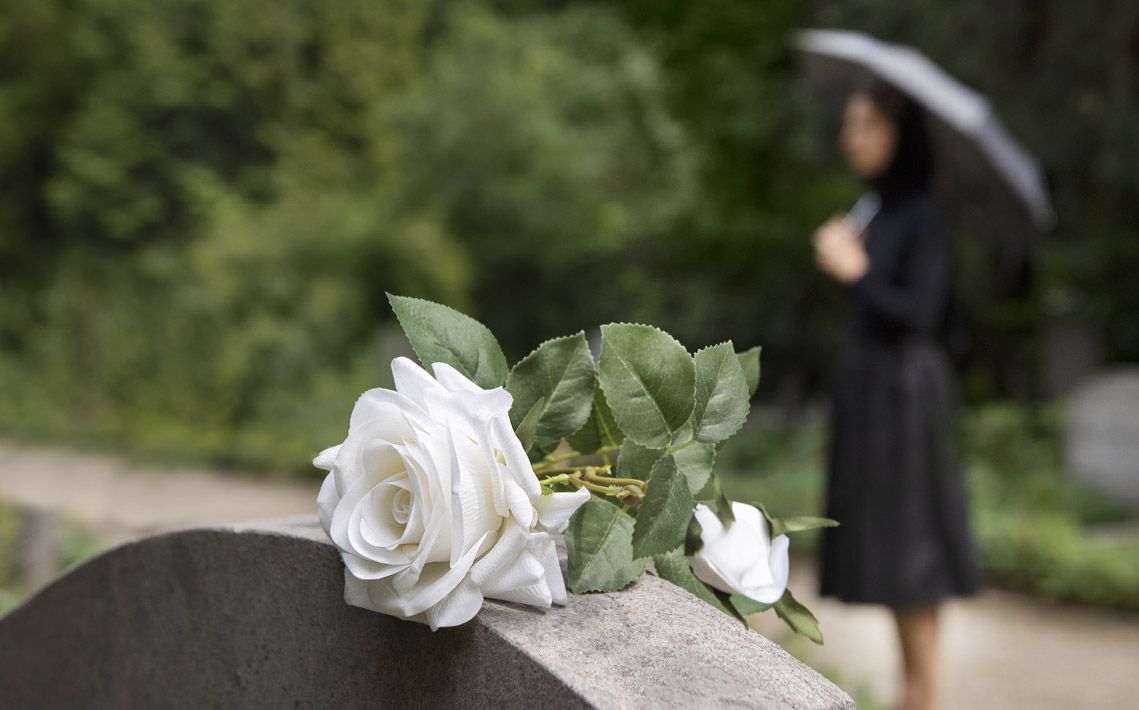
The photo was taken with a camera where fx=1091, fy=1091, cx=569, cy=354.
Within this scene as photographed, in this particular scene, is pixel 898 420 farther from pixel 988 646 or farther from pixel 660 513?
pixel 660 513

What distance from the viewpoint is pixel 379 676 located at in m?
0.87

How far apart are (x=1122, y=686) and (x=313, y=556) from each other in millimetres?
4383

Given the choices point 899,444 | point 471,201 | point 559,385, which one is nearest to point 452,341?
point 559,385

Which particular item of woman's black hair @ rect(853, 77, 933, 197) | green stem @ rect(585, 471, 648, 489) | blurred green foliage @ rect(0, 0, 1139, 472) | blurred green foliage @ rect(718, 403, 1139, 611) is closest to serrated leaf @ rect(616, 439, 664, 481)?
green stem @ rect(585, 471, 648, 489)

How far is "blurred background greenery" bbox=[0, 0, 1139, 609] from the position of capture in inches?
327

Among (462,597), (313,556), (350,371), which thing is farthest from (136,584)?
(350,371)

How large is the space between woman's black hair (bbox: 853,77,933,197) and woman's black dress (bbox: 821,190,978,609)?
0.05 meters

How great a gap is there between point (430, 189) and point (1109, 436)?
682 centimetres

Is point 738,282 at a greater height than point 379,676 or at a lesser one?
lesser

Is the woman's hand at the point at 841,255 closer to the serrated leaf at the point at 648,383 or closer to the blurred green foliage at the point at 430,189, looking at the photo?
the serrated leaf at the point at 648,383

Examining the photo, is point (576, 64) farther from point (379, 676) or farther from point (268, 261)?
point (379, 676)

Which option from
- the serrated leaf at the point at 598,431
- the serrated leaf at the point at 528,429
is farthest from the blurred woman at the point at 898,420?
the serrated leaf at the point at 528,429

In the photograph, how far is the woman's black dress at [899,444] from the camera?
10.3ft

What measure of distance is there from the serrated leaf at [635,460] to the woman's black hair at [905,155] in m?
2.73
